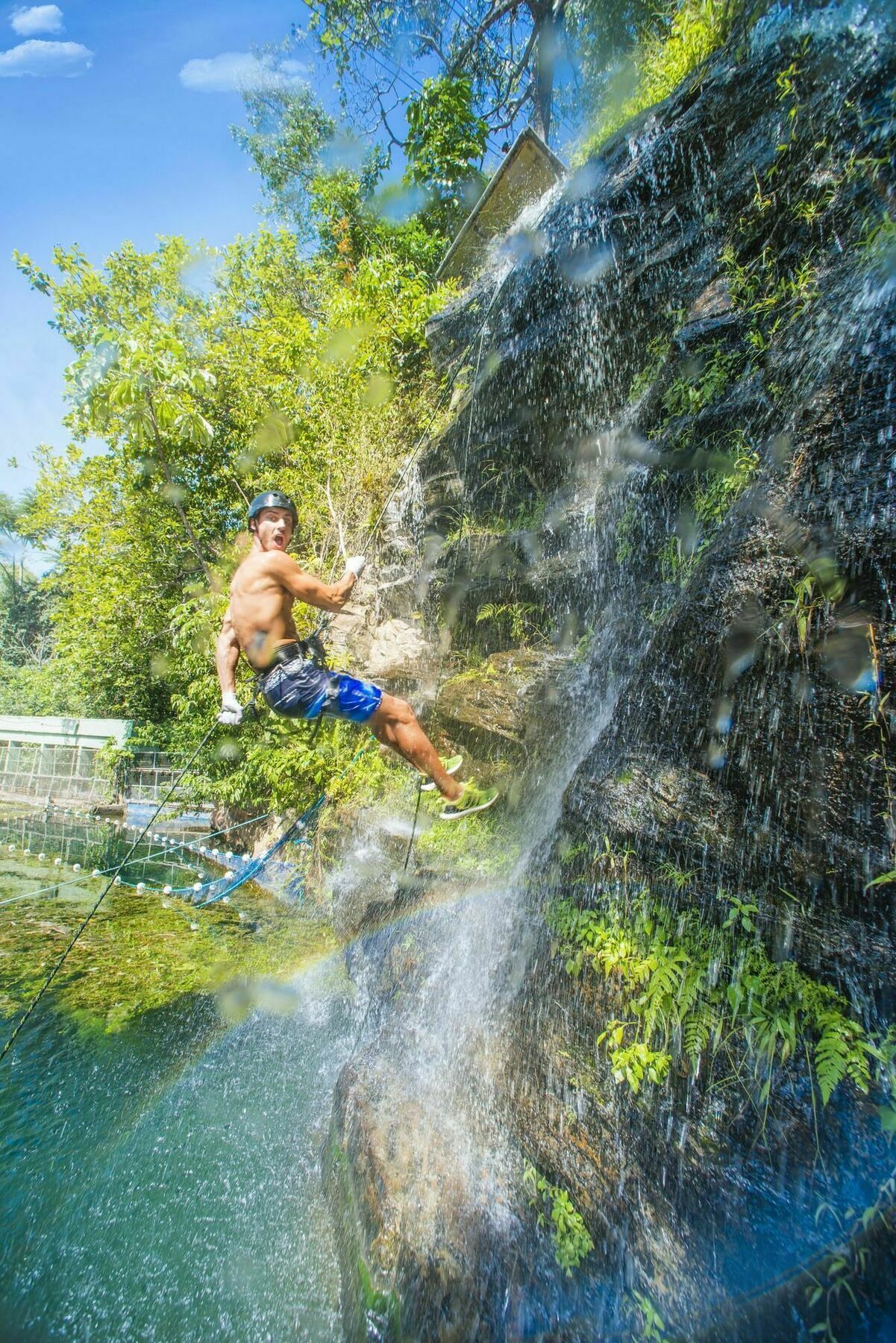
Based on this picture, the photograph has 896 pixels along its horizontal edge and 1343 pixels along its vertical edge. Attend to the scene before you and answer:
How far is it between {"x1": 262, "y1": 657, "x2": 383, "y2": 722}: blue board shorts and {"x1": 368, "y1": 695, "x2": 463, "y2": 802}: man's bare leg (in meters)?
0.16

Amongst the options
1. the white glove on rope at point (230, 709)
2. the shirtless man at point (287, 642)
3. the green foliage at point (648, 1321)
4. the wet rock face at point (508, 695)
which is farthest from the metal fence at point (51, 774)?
the green foliage at point (648, 1321)

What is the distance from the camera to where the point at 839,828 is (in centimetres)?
253

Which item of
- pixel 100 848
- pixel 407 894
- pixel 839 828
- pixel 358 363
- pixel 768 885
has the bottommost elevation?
pixel 100 848

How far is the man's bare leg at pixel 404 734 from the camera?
15.7ft

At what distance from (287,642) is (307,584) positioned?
1.55 ft

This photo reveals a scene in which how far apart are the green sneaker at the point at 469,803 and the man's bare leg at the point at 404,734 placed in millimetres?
337

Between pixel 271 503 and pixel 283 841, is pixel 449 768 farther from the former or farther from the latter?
pixel 283 841

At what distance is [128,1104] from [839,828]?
16.0 ft

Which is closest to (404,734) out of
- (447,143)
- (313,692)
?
(313,692)

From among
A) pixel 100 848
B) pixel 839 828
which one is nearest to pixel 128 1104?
pixel 839 828

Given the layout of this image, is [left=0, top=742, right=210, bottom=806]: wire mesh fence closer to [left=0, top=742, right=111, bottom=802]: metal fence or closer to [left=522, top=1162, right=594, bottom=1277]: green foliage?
[left=0, top=742, right=111, bottom=802]: metal fence

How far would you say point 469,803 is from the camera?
5.17 m

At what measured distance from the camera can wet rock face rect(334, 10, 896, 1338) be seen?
2479mm

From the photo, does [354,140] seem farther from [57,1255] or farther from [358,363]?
[57,1255]
